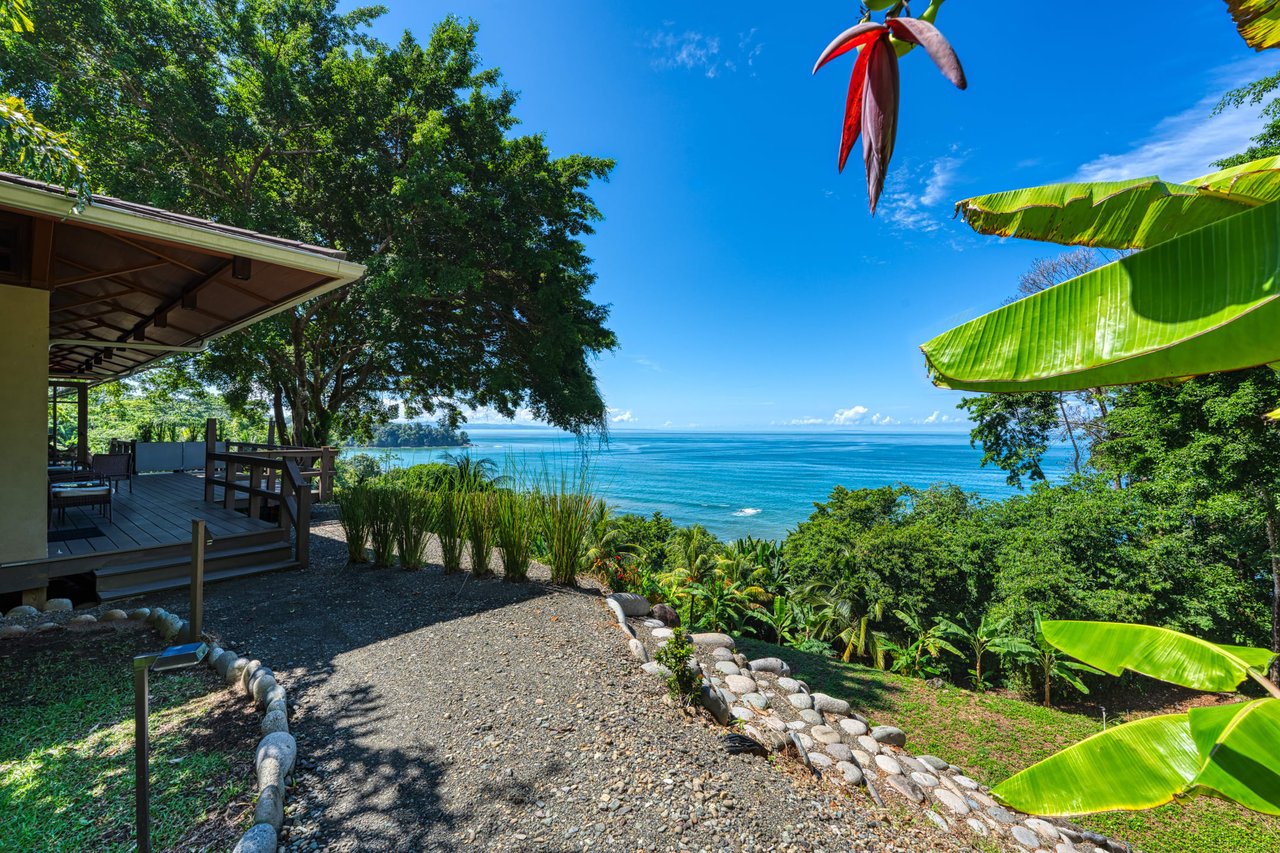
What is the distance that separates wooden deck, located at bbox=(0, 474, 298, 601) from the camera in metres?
4.16

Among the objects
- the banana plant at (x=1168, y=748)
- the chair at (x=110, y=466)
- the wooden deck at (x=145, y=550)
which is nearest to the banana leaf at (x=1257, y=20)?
the banana plant at (x=1168, y=748)

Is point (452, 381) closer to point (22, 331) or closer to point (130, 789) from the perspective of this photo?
point (22, 331)

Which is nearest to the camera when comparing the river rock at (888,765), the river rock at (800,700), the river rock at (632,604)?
the river rock at (888,765)

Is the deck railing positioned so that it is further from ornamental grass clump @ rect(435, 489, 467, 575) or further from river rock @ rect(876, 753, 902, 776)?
river rock @ rect(876, 753, 902, 776)

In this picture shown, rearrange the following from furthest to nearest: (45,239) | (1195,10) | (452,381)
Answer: (452,381) → (45,239) → (1195,10)

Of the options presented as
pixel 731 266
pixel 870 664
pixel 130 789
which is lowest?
pixel 870 664

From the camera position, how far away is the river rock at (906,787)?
2.95 meters

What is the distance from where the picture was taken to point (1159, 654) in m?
1.29

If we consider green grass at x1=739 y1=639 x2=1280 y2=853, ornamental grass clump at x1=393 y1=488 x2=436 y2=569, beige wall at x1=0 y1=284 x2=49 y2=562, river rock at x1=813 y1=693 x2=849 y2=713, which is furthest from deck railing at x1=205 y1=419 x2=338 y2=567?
river rock at x1=813 y1=693 x2=849 y2=713

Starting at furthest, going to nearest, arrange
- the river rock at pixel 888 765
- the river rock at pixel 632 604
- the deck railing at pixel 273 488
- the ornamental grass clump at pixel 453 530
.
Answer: the deck railing at pixel 273 488 → the ornamental grass clump at pixel 453 530 → the river rock at pixel 632 604 → the river rock at pixel 888 765

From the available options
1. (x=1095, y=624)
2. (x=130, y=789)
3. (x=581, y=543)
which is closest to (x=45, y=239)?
(x=130, y=789)

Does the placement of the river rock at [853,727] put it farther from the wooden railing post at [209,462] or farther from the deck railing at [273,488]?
the wooden railing post at [209,462]

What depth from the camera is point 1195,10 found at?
1820 millimetres

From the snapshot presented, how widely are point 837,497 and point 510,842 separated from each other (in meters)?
8.18
